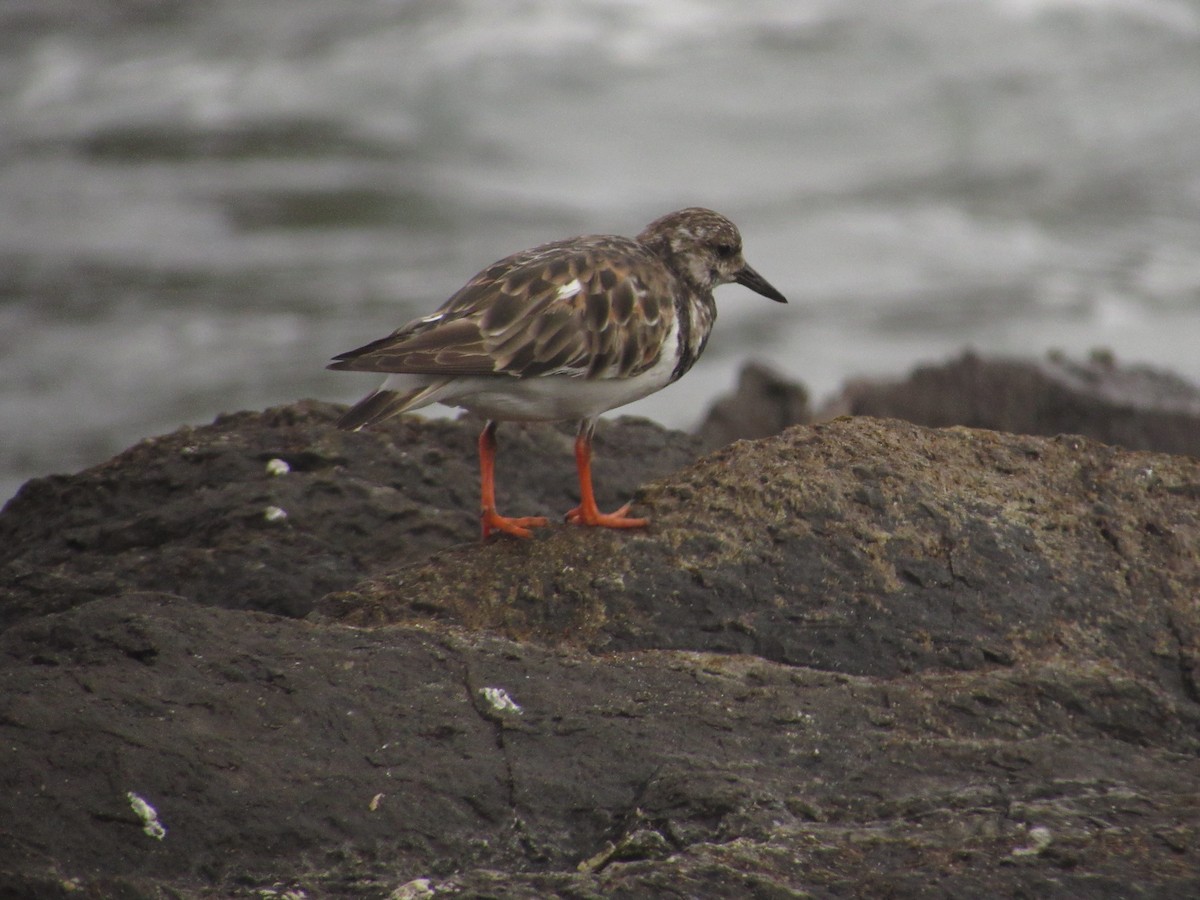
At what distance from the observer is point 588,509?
5.12 m

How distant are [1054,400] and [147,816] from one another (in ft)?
24.1

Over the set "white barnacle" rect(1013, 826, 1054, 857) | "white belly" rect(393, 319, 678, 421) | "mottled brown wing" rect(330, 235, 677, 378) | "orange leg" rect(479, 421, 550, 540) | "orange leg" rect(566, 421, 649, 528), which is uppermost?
"mottled brown wing" rect(330, 235, 677, 378)

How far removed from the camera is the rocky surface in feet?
11.0

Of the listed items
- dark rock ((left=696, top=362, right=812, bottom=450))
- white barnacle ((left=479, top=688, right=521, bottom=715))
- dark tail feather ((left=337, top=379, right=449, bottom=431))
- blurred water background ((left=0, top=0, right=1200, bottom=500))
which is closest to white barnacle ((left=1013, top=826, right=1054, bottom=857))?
white barnacle ((left=479, top=688, right=521, bottom=715))

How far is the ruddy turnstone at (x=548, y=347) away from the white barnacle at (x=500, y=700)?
106 centimetres

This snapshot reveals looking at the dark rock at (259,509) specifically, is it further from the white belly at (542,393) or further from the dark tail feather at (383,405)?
the dark tail feather at (383,405)

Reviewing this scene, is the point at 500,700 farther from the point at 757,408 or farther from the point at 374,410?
the point at 757,408

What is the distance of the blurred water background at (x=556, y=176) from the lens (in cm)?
1419

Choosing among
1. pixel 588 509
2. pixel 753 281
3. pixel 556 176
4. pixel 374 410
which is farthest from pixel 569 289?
pixel 556 176

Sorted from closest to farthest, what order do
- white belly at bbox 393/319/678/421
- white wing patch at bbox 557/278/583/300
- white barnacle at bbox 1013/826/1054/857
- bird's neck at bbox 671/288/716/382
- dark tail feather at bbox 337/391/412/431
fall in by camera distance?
white barnacle at bbox 1013/826/1054/857
dark tail feather at bbox 337/391/412/431
white belly at bbox 393/319/678/421
white wing patch at bbox 557/278/583/300
bird's neck at bbox 671/288/716/382

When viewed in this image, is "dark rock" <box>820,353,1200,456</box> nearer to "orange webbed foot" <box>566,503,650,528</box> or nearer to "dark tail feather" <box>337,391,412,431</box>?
"orange webbed foot" <box>566,503,650,528</box>

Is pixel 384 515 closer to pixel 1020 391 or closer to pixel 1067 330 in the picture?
pixel 1020 391

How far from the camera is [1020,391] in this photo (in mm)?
9469

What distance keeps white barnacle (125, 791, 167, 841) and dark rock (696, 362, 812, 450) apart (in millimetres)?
6302
